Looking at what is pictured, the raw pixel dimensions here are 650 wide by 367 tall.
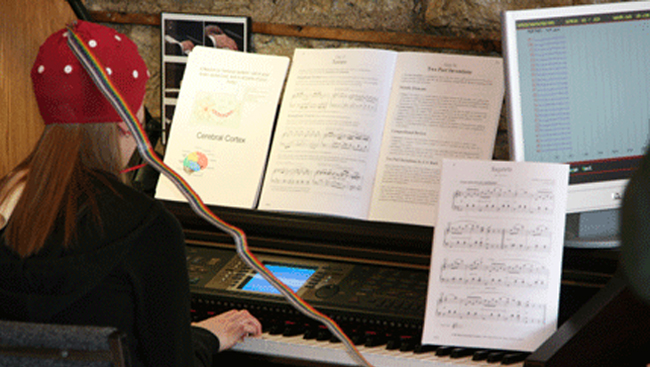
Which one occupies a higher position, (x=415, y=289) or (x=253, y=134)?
(x=253, y=134)

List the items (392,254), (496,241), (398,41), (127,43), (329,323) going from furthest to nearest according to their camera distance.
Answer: (398,41)
(392,254)
(496,241)
(127,43)
(329,323)

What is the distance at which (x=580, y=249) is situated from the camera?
1475 mm

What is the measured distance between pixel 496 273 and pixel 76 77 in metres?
0.84

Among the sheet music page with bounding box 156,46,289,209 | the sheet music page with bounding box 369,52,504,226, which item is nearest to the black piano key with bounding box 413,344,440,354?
the sheet music page with bounding box 369,52,504,226

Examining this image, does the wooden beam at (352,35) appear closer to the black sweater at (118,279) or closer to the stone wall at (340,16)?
the stone wall at (340,16)

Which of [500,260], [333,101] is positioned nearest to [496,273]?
[500,260]

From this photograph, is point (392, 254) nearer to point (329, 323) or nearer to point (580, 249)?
point (580, 249)

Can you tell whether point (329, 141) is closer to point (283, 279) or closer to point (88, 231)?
point (283, 279)

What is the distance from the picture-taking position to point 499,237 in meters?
1.32

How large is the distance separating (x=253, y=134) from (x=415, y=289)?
1.92 ft

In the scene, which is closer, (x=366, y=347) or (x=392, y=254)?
(x=366, y=347)

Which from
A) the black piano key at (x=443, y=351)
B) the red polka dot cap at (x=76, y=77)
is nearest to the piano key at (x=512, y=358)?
the black piano key at (x=443, y=351)

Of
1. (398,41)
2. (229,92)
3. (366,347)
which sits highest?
(398,41)

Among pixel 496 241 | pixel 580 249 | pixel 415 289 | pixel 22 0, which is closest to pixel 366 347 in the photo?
pixel 415 289
